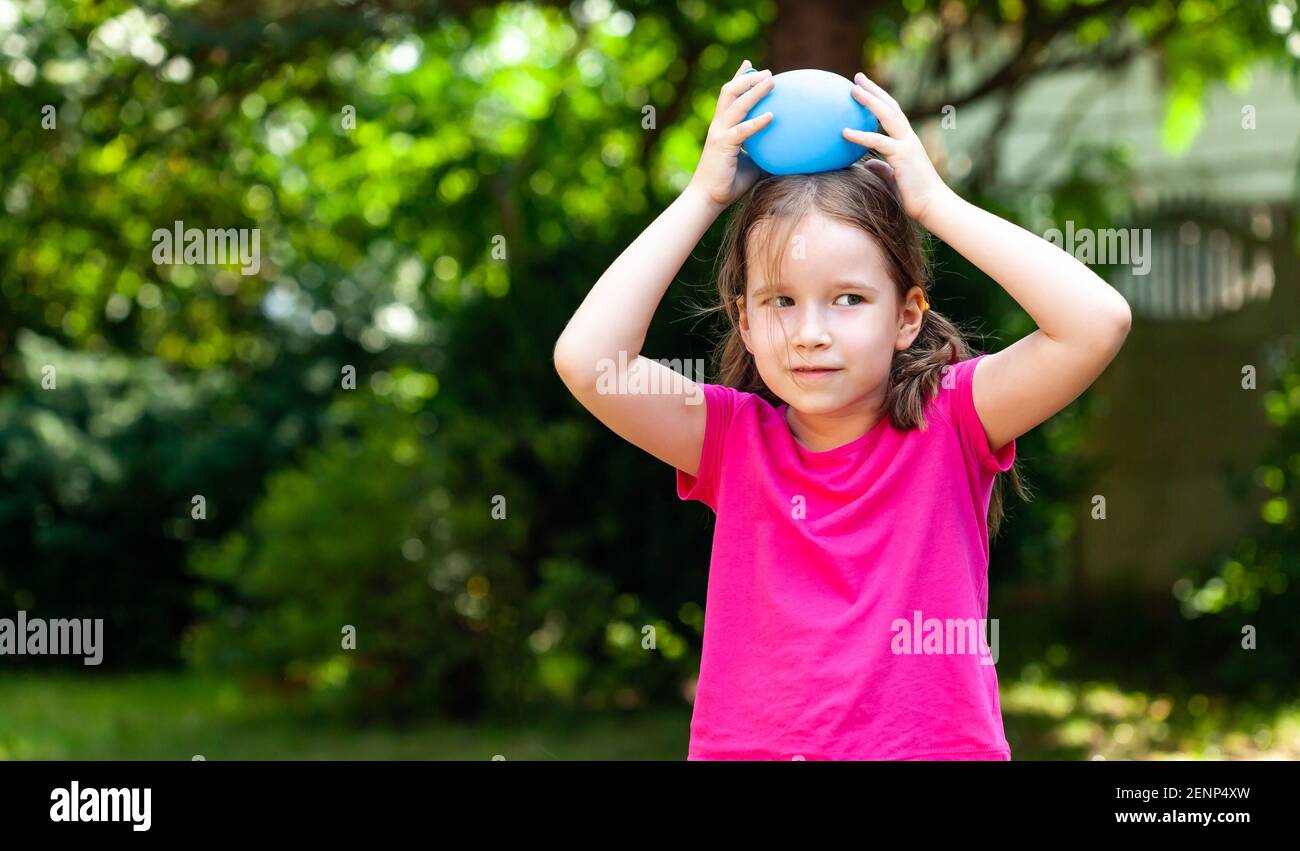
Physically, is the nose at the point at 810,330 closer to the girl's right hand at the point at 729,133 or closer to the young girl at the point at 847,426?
the young girl at the point at 847,426

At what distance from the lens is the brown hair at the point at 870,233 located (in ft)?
6.90

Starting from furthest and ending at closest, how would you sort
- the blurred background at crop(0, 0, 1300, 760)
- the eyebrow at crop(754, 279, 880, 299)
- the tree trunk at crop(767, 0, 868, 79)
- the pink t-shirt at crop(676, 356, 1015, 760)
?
the blurred background at crop(0, 0, 1300, 760), the tree trunk at crop(767, 0, 868, 79), the eyebrow at crop(754, 279, 880, 299), the pink t-shirt at crop(676, 356, 1015, 760)

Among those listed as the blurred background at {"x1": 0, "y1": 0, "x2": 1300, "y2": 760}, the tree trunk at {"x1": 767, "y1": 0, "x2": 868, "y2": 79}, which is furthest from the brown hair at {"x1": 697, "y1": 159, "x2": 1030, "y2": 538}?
the tree trunk at {"x1": 767, "y1": 0, "x2": 868, "y2": 79}

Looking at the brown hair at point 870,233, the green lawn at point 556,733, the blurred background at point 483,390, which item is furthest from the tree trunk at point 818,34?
the brown hair at point 870,233

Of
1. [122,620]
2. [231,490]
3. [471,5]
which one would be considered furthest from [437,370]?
[122,620]

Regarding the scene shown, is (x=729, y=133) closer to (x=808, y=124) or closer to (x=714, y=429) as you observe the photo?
(x=808, y=124)

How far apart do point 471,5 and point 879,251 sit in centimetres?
526

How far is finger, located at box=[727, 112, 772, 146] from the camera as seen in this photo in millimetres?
2090

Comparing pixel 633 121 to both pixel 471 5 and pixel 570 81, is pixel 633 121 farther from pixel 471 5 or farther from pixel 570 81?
pixel 471 5

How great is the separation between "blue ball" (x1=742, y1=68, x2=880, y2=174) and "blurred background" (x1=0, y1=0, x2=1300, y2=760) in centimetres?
356

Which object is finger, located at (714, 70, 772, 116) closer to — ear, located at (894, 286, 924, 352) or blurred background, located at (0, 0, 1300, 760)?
ear, located at (894, 286, 924, 352)

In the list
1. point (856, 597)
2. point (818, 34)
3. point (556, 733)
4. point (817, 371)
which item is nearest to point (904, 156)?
point (817, 371)

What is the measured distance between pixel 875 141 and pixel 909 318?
0.30 metres

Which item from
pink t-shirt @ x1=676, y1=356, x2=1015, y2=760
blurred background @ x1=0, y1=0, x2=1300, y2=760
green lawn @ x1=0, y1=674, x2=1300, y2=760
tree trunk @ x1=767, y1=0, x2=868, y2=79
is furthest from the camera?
blurred background @ x1=0, y1=0, x2=1300, y2=760
